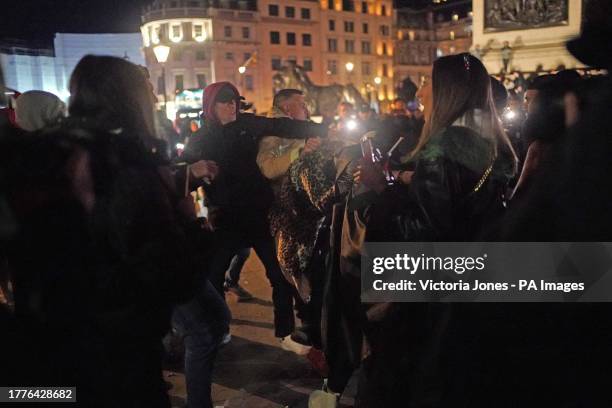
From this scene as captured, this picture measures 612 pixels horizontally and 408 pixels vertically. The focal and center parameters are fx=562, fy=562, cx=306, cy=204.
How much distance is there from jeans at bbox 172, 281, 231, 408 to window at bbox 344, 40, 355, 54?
79.4 meters

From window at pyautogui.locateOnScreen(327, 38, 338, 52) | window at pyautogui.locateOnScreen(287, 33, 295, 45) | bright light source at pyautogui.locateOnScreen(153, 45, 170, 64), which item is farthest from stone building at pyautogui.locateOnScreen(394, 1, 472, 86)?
bright light source at pyautogui.locateOnScreen(153, 45, 170, 64)

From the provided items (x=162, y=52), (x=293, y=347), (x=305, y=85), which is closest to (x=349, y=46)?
(x=305, y=85)

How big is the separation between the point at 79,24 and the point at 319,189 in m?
27.2

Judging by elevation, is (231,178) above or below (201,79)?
below

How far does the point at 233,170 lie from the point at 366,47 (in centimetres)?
8085

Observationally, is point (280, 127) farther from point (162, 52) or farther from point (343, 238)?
point (162, 52)

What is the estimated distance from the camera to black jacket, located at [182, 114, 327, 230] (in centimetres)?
421

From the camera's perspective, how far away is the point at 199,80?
234 ft

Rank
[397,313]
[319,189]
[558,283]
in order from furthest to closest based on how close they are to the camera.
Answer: [319,189], [397,313], [558,283]

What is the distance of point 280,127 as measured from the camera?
13.1 ft

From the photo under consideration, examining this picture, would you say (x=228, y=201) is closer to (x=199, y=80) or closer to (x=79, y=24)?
(x=79, y=24)

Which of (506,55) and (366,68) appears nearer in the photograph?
(506,55)

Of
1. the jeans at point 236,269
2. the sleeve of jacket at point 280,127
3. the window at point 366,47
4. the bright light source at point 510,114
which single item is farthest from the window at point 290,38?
the sleeve of jacket at point 280,127

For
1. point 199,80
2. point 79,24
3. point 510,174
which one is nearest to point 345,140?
point 510,174
